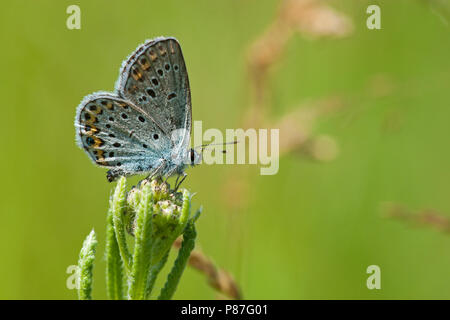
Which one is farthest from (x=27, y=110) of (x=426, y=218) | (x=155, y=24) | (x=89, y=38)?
(x=426, y=218)

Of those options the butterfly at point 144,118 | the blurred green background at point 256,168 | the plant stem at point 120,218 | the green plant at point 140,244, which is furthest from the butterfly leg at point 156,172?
the plant stem at point 120,218

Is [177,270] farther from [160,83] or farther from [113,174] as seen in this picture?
[160,83]

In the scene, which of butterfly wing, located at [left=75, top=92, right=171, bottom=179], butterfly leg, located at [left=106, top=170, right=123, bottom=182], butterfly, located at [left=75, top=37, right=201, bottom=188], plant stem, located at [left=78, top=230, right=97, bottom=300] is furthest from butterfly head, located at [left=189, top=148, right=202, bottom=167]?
plant stem, located at [left=78, top=230, right=97, bottom=300]

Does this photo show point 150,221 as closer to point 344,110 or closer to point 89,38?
point 344,110

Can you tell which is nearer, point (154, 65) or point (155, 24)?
point (154, 65)

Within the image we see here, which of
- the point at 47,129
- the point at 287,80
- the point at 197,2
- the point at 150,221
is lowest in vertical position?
the point at 150,221

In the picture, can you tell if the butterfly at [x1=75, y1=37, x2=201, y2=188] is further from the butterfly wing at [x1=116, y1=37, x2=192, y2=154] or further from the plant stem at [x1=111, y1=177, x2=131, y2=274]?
the plant stem at [x1=111, y1=177, x2=131, y2=274]

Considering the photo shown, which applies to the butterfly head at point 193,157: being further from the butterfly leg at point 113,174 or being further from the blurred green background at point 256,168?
the butterfly leg at point 113,174
